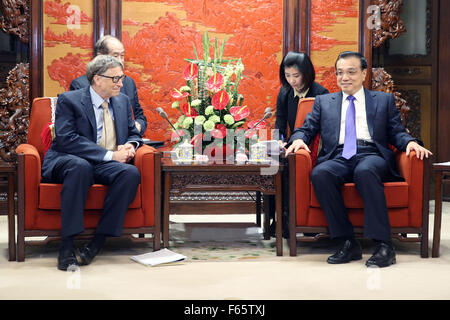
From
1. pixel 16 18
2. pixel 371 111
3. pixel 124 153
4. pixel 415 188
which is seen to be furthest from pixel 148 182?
pixel 16 18

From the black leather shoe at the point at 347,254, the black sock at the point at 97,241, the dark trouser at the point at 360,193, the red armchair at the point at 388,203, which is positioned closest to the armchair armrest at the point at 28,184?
the black sock at the point at 97,241

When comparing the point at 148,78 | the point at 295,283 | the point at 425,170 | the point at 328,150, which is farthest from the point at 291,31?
the point at 295,283

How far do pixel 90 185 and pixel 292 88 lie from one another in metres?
1.63

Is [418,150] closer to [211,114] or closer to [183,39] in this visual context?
[211,114]

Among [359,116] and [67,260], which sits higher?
[359,116]

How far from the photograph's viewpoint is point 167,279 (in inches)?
107

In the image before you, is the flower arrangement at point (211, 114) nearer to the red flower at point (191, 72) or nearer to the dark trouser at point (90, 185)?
the red flower at point (191, 72)

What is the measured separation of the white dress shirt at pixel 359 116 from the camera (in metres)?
3.37

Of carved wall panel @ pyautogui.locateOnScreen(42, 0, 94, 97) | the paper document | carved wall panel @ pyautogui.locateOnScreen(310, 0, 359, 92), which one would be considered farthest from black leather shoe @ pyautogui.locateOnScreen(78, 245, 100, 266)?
carved wall panel @ pyautogui.locateOnScreen(310, 0, 359, 92)

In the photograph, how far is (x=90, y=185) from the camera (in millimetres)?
3057

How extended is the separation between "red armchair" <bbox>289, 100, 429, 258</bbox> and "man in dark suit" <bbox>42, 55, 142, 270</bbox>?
35.0 inches

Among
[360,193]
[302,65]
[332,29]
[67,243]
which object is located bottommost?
[67,243]

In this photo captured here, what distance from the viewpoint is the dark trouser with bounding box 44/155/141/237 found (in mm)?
2961

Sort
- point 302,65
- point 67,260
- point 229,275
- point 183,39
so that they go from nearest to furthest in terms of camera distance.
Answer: point 229,275, point 67,260, point 302,65, point 183,39
